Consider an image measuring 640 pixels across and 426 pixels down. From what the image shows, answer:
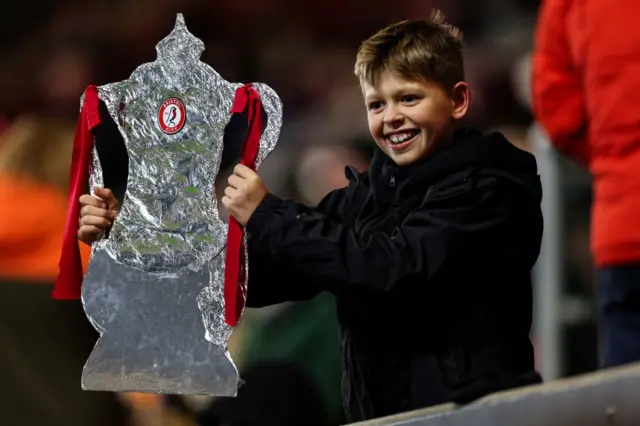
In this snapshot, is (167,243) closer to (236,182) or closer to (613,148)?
(236,182)

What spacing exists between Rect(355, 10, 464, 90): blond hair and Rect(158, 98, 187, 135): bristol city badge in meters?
0.20

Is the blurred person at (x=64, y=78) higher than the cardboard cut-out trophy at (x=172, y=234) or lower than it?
higher

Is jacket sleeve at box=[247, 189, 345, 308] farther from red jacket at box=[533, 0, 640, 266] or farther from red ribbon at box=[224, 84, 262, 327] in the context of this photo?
red jacket at box=[533, 0, 640, 266]

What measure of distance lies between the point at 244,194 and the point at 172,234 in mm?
116

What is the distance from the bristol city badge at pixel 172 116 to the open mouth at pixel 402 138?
0.75 feet

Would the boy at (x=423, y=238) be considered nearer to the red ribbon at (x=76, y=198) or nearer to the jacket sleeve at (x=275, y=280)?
the jacket sleeve at (x=275, y=280)

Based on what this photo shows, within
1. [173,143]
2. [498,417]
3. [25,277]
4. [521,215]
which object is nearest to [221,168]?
[173,143]

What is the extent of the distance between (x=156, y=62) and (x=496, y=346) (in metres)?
0.48

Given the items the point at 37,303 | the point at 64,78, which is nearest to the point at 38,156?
the point at 64,78

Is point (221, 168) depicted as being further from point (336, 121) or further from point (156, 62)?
point (336, 121)

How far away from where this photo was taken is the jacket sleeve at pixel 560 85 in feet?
5.59

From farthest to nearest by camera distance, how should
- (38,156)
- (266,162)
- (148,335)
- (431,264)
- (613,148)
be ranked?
1. (38,156)
2. (266,162)
3. (613,148)
4. (148,335)
5. (431,264)

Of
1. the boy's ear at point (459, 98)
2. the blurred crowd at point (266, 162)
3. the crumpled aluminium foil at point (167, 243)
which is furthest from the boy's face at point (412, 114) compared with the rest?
the blurred crowd at point (266, 162)

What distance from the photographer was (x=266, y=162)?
6.77 ft
